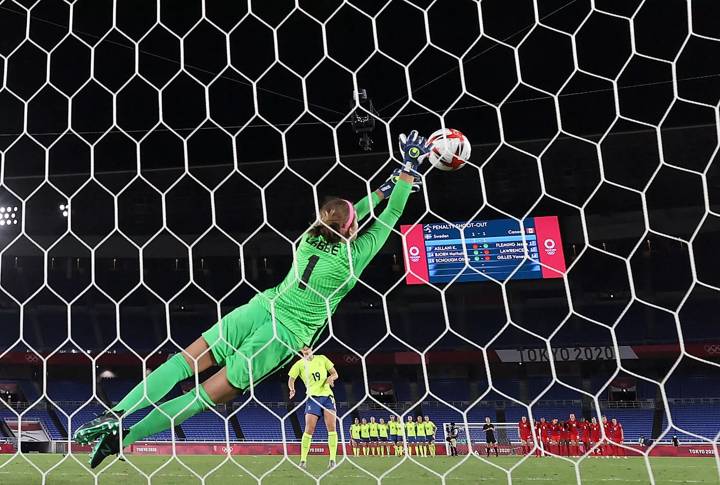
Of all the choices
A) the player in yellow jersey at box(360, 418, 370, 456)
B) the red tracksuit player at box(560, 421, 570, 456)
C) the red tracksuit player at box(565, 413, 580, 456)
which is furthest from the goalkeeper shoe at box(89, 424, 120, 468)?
the player in yellow jersey at box(360, 418, 370, 456)

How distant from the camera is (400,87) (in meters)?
2.93

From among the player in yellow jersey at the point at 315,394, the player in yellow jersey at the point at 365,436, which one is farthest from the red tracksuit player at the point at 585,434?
the player in yellow jersey at the point at 315,394

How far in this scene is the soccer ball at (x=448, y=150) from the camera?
1421 mm

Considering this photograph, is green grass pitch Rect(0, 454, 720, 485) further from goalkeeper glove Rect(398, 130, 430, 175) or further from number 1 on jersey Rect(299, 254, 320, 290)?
goalkeeper glove Rect(398, 130, 430, 175)

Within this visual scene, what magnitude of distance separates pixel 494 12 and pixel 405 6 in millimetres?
449

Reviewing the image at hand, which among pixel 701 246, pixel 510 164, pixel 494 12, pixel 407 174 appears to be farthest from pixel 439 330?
pixel 407 174

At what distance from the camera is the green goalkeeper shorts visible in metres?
1.26

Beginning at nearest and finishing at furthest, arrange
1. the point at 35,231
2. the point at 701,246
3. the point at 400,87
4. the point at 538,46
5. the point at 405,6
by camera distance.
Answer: the point at 405,6 → the point at 538,46 → the point at 400,87 → the point at 35,231 → the point at 701,246

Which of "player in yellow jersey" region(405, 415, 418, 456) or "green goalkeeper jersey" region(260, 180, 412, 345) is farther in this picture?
"player in yellow jersey" region(405, 415, 418, 456)

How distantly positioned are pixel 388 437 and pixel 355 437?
44 cm

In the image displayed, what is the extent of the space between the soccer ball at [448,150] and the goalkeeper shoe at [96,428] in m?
0.94

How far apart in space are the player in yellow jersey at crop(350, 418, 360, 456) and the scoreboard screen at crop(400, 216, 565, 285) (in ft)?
5.36

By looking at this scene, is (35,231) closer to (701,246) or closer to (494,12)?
(494,12)

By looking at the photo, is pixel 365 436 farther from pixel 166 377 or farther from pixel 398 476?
pixel 166 377
